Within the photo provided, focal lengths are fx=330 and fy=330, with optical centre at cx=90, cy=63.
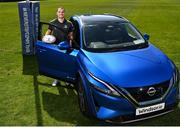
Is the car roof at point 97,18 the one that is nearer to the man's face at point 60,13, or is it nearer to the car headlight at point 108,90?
the man's face at point 60,13

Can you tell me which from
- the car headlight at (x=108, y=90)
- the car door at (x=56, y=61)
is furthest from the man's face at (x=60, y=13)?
the car headlight at (x=108, y=90)

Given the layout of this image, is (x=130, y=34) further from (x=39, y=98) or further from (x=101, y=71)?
(x=39, y=98)

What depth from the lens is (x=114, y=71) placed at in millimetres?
5758

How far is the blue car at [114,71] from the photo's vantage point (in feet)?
17.9

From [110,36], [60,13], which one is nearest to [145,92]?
[110,36]

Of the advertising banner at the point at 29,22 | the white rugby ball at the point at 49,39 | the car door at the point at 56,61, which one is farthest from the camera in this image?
the advertising banner at the point at 29,22

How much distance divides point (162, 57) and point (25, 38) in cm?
595

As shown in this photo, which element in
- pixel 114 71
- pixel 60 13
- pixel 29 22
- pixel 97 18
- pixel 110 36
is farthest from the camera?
pixel 29 22

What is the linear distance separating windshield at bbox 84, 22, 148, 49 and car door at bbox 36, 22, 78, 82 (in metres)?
0.46

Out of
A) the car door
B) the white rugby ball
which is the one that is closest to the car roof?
the white rugby ball

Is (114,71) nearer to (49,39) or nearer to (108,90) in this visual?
(108,90)

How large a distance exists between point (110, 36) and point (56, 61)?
129cm

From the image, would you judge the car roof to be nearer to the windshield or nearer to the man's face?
the windshield

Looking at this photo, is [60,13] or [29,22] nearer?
[60,13]
